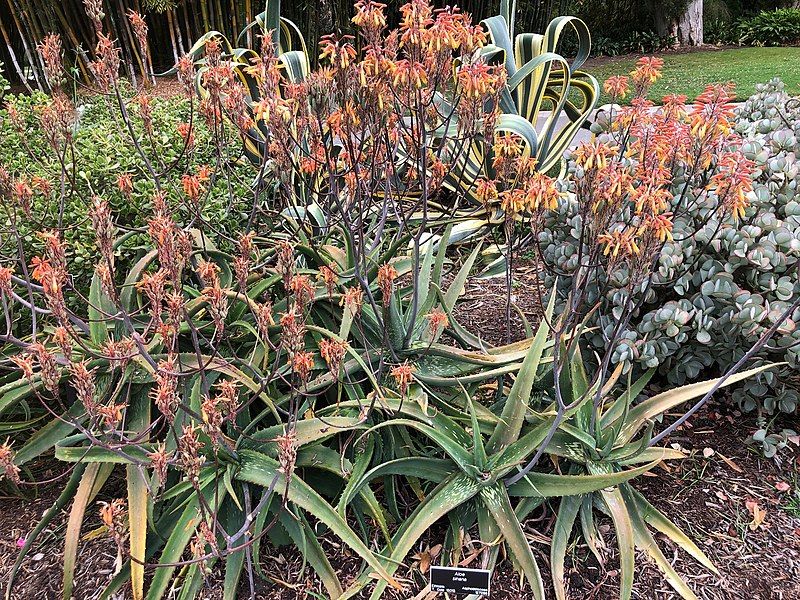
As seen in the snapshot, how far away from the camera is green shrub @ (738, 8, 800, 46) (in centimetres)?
1385

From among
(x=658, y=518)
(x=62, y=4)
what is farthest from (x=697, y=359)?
(x=62, y=4)

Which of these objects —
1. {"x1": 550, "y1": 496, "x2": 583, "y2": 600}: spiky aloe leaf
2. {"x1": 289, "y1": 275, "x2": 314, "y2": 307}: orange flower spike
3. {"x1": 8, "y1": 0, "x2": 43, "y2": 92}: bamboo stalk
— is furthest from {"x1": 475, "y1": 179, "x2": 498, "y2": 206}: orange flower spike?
{"x1": 8, "y1": 0, "x2": 43, "y2": 92}: bamboo stalk

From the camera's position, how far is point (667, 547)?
1774mm

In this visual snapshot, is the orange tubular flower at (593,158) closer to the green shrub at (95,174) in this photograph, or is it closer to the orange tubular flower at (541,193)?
the orange tubular flower at (541,193)

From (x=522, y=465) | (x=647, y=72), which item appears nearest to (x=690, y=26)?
(x=647, y=72)

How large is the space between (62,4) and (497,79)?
703 centimetres

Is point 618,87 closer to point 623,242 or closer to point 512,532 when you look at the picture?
point 623,242

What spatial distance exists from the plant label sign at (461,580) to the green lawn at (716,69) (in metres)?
7.96

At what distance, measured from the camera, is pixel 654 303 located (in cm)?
220

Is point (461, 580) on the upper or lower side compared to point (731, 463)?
upper

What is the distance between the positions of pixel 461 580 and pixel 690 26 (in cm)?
1495

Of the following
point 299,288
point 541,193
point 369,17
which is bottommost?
point 299,288

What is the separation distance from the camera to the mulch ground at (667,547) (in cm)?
167

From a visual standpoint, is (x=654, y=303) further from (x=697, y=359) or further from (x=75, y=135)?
(x=75, y=135)
